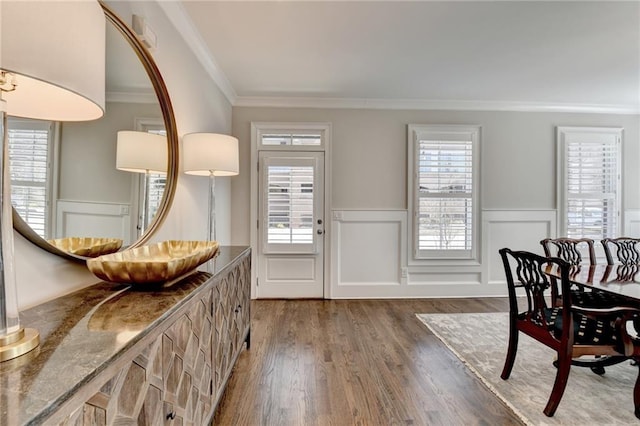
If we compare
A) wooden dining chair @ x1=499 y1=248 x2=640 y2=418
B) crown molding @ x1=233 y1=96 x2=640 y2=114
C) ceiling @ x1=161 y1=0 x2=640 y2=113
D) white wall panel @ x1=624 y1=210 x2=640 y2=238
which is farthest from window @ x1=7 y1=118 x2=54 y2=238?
white wall panel @ x1=624 y1=210 x2=640 y2=238

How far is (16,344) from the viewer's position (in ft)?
2.28

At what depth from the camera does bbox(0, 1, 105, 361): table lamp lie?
1.88 ft

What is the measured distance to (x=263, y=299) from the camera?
3980mm

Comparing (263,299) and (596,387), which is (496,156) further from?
(263,299)

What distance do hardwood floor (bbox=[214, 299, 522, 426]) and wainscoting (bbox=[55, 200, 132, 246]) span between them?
3.89ft

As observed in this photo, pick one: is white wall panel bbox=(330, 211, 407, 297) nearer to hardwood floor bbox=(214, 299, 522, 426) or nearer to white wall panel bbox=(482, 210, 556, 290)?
hardwood floor bbox=(214, 299, 522, 426)

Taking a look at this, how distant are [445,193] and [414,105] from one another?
1.23 metres

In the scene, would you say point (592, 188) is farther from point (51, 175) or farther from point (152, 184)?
point (51, 175)

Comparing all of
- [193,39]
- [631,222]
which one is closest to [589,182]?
[631,222]

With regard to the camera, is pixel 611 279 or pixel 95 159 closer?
pixel 95 159

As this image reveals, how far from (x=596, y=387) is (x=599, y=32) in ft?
8.77

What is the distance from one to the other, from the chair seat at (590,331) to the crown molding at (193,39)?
125 inches

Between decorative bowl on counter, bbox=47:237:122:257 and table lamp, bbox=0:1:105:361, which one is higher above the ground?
table lamp, bbox=0:1:105:361

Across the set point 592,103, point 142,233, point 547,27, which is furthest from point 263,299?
point 592,103
